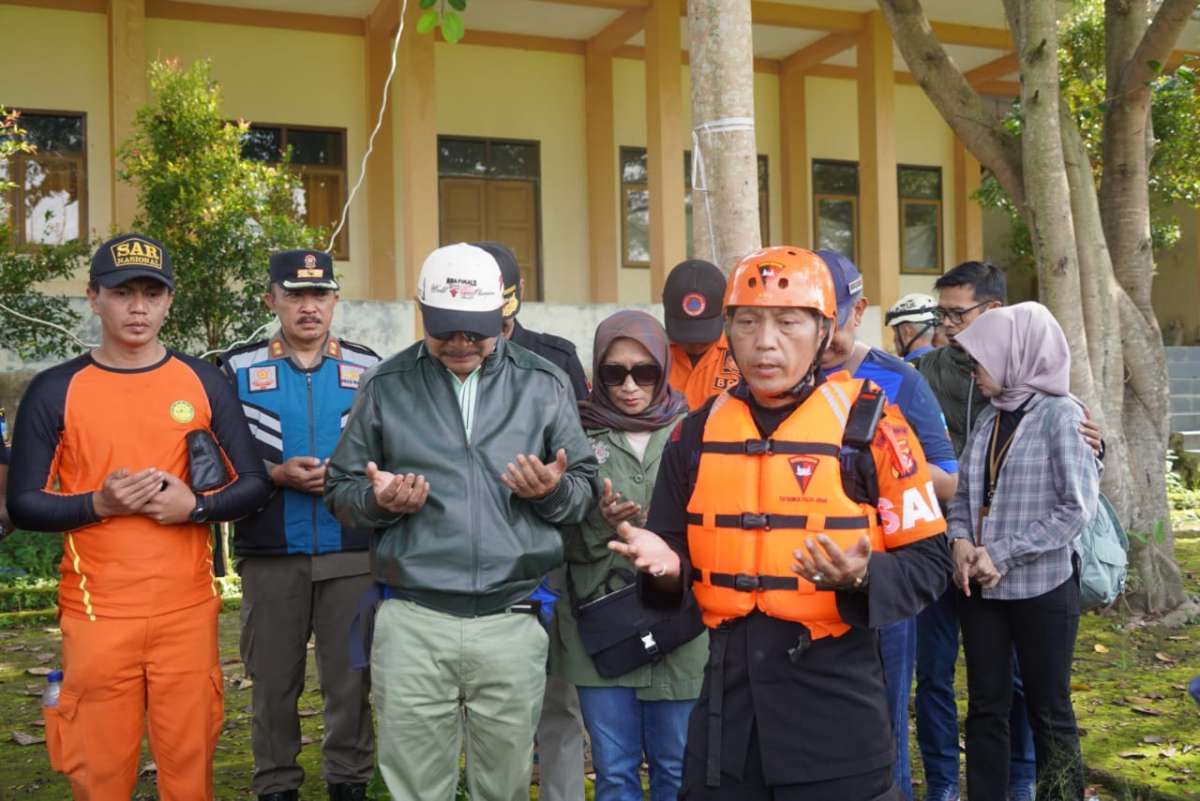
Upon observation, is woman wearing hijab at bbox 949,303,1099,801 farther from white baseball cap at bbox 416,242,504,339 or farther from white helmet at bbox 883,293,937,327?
white helmet at bbox 883,293,937,327

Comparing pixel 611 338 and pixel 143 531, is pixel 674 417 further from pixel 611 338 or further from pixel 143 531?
pixel 143 531

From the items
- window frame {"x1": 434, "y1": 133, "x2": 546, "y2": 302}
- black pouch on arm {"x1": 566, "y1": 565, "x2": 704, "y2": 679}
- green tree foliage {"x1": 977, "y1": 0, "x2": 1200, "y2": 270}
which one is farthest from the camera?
window frame {"x1": 434, "y1": 133, "x2": 546, "y2": 302}

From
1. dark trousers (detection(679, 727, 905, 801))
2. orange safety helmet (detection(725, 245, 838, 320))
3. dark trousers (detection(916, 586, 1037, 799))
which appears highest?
orange safety helmet (detection(725, 245, 838, 320))

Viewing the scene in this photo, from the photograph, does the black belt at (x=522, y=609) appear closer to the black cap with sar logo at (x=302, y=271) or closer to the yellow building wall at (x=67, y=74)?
the black cap with sar logo at (x=302, y=271)

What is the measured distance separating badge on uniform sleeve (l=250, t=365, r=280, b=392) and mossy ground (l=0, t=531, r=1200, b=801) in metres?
1.70

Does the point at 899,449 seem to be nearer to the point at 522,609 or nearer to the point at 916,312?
the point at 522,609

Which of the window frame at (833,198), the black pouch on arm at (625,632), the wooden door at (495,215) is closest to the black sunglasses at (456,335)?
the black pouch on arm at (625,632)

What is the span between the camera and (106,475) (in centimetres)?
402

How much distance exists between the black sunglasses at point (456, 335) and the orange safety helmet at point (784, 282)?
0.98 m

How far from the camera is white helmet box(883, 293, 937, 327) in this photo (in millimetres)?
6547

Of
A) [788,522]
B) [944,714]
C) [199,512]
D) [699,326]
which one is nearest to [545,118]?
[699,326]

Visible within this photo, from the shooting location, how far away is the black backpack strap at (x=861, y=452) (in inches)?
112

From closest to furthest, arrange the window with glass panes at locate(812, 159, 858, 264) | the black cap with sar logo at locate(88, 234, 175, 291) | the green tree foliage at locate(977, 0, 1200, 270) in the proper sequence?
the black cap with sar logo at locate(88, 234, 175, 291) → the green tree foliage at locate(977, 0, 1200, 270) → the window with glass panes at locate(812, 159, 858, 264)

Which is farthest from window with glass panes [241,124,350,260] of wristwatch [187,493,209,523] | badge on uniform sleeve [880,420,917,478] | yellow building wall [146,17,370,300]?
badge on uniform sleeve [880,420,917,478]
